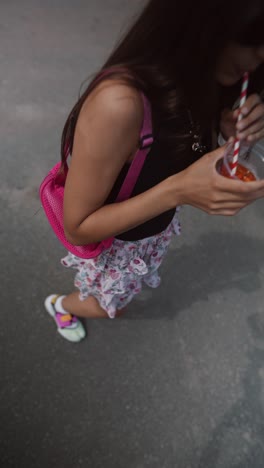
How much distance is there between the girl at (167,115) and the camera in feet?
1.78

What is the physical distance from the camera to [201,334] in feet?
4.71

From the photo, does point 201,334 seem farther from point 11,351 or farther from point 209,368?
point 11,351

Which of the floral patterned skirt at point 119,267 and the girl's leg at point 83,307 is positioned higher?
the floral patterned skirt at point 119,267

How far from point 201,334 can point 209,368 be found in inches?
5.0

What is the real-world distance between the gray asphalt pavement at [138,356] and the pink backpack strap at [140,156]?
2.57 feet

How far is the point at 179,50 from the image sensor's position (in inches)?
22.3

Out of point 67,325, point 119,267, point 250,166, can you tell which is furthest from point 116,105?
point 67,325

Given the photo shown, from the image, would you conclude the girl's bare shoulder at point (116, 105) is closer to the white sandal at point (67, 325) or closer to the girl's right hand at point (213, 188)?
the girl's right hand at point (213, 188)

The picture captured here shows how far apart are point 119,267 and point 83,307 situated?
36 centimetres

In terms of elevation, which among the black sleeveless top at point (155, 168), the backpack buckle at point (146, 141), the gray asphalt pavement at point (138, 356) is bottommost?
the gray asphalt pavement at point (138, 356)

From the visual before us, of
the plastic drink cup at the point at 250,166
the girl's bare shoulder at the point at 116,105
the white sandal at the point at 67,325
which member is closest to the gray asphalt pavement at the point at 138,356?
the white sandal at the point at 67,325

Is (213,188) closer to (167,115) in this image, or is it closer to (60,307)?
(167,115)

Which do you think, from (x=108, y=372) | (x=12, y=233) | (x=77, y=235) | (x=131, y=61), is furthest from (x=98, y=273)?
(x=12, y=233)

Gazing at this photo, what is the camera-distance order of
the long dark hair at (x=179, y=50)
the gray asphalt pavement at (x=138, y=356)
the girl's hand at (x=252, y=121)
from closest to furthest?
the long dark hair at (x=179, y=50) → the girl's hand at (x=252, y=121) → the gray asphalt pavement at (x=138, y=356)
